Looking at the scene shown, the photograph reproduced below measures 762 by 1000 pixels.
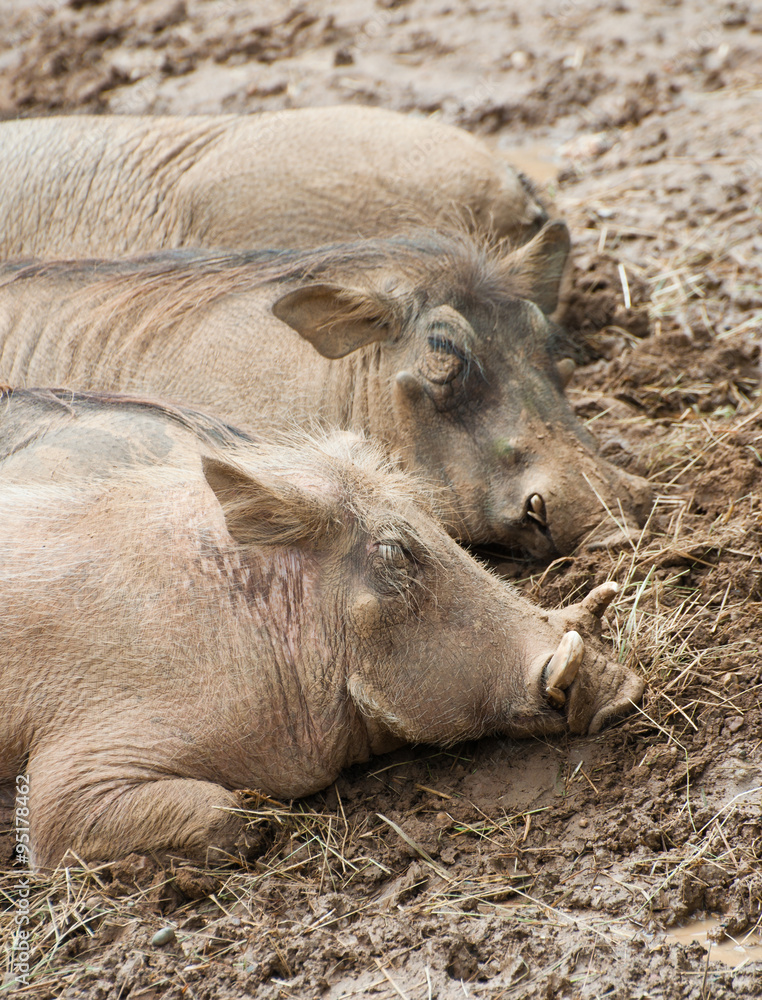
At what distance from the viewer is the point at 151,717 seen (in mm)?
2980


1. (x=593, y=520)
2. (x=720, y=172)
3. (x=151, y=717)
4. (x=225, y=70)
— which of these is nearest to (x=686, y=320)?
(x=720, y=172)

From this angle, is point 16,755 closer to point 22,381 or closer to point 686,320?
point 22,381

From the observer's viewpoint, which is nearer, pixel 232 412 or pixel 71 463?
pixel 71 463

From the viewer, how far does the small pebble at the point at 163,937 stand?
2719 mm

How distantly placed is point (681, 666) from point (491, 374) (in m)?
1.45

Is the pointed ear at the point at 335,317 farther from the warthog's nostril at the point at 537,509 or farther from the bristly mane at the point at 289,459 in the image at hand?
the warthog's nostril at the point at 537,509

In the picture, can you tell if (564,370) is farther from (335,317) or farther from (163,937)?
(163,937)

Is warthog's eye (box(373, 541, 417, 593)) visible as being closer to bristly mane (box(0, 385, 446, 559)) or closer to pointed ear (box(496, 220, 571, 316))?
bristly mane (box(0, 385, 446, 559))

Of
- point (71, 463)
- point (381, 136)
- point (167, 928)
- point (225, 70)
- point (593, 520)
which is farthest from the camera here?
point (225, 70)

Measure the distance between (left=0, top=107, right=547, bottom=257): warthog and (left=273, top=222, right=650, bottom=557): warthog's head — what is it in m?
0.73

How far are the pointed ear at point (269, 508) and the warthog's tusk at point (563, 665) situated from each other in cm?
74

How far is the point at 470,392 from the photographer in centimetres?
429

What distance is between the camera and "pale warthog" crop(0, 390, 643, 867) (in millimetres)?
2938

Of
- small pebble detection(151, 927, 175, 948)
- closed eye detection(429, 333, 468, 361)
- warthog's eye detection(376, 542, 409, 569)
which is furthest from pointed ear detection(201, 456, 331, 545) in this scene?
closed eye detection(429, 333, 468, 361)
